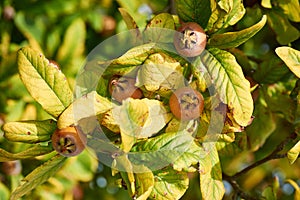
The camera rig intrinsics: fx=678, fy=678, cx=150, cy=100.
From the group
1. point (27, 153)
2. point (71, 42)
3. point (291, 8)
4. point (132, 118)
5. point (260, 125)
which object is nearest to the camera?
point (132, 118)

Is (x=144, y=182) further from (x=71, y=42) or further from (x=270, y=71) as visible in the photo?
(x=71, y=42)

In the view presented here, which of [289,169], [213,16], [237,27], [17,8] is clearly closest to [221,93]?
[213,16]

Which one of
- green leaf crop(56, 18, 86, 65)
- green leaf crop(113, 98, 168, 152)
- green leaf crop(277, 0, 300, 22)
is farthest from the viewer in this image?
green leaf crop(56, 18, 86, 65)

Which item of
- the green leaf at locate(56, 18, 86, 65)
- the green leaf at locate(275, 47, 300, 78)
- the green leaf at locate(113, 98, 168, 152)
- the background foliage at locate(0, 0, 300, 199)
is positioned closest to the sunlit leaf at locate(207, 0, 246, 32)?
the background foliage at locate(0, 0, 300, 199)

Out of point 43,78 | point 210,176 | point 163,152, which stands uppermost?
point 43,78

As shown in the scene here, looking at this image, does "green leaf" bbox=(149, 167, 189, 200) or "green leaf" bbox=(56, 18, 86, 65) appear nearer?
"green leaf" bbox=(149, 167, 189, 200)

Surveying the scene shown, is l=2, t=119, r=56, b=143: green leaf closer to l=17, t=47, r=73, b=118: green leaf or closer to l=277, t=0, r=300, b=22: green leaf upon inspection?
l=17, t=47, r=73, b=118: green leaf

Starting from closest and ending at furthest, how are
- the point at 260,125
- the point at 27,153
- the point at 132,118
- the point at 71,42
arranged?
1. the point at 132,118
2. the point at 27,153
3. the point at 260,125
4. the point at 71,42

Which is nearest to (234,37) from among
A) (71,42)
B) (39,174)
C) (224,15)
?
(224,15)
